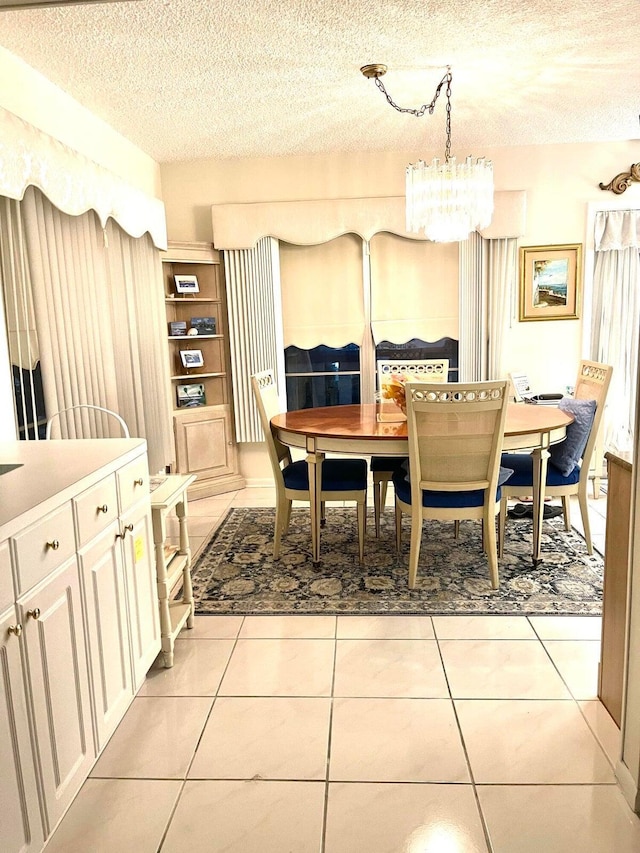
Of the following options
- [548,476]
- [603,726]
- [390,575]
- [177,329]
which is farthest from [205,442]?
[603,726]

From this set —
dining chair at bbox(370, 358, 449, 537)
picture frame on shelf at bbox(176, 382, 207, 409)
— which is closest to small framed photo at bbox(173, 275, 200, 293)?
picture frame on shelf at bbox(176, 382, 207, 409)

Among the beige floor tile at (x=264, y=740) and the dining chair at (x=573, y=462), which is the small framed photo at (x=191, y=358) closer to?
the dining chair at (x=573, y=462)

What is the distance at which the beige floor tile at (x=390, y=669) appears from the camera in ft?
8.13

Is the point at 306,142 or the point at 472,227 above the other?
the point at 306,142

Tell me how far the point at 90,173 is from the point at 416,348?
2.96 m

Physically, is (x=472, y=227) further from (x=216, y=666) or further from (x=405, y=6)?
(x=216, y=666)

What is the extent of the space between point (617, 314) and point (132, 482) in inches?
174

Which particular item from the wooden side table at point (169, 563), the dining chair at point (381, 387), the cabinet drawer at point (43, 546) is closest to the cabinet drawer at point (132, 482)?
the wooden side table at point (169, 563)

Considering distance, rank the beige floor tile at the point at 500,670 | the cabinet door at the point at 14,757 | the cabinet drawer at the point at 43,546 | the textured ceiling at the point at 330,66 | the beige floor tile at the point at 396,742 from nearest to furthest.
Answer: the cabinet door at the point at 14,757 < the cabinet drawer at the point at 43,546 < the beige floor tile at the point at 396,742 < the beige floor tile at the point at 500,670 < the textured ceiling at the point at 330,66

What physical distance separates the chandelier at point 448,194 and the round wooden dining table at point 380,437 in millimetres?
→ 1101

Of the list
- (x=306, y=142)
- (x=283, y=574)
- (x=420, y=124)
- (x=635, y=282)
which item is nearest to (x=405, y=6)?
(x=420, y=124)

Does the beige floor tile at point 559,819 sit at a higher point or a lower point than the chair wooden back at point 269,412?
lower

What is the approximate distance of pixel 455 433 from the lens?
10.4ft

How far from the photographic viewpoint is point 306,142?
4.82m
